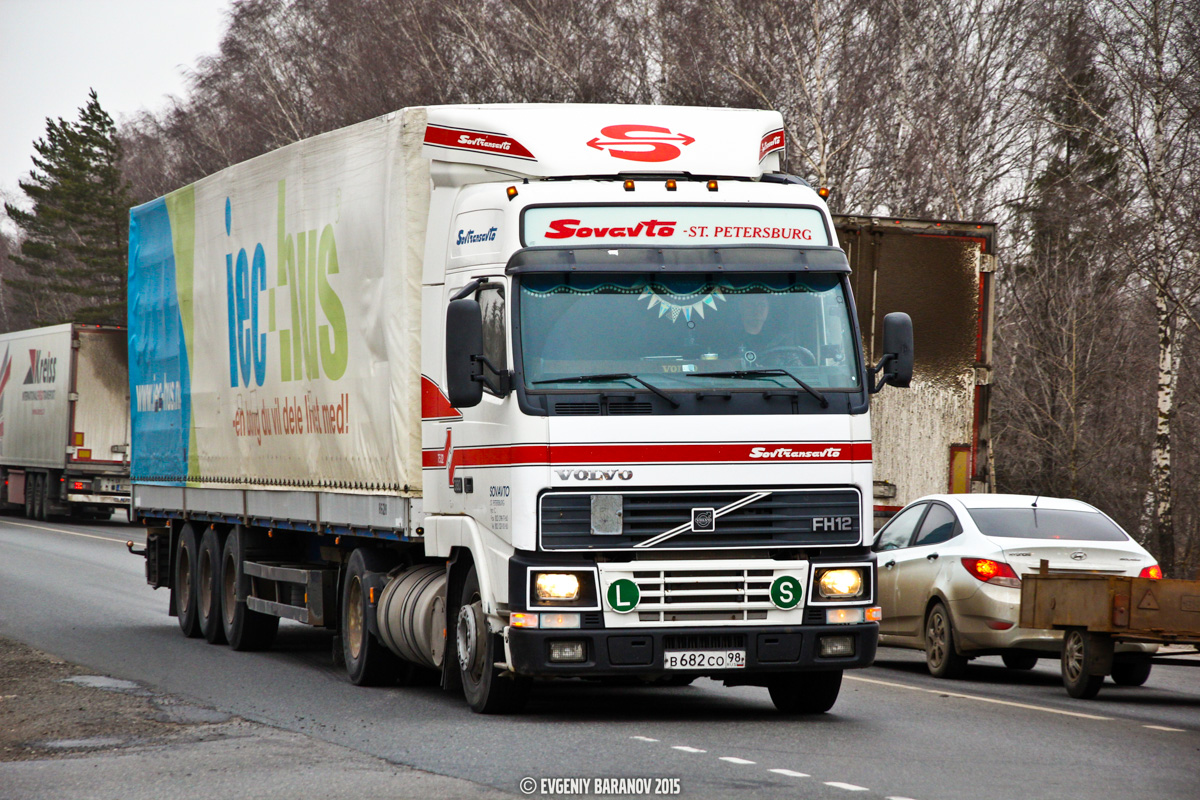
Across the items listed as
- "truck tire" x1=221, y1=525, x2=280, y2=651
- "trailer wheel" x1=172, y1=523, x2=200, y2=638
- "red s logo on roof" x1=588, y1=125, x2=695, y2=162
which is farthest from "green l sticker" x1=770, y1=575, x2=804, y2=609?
"trailer wheel" x1=172, y1=523, x2=200, y2=638

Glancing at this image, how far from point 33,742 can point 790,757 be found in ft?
14.0

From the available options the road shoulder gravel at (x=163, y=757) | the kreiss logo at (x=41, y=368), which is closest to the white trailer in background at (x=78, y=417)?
the kreiss logo at (x=41, y=368)

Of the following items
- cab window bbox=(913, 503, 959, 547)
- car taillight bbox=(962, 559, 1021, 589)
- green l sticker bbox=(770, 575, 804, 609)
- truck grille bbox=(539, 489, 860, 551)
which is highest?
truck grille bbox=(539, 489, 860, 551)

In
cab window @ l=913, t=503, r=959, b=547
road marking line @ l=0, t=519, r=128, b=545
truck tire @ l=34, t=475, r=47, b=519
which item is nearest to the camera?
cab window @ l=913, t=503, r=959, b=547

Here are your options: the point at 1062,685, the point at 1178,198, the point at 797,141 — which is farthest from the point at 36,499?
the point at 1062,685

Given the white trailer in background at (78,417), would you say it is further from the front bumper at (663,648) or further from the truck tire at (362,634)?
the front bumper at (663,648)

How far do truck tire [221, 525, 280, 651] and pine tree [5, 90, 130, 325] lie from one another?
59.6 metres

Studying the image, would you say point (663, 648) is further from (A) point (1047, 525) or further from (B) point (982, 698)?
(A) point (1047, 525)

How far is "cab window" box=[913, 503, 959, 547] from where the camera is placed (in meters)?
14.0

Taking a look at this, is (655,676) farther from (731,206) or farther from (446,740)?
(731,206)

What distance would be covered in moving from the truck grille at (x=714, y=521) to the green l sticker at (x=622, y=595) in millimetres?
209

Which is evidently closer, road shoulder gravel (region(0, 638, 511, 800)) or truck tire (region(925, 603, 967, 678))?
road shoulder gravel (region(0, 638, 511, 800))

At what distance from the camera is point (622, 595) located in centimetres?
958

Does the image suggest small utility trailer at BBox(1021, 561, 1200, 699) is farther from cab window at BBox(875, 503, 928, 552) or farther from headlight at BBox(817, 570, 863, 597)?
headlight at BBox(817, 570, 863, 597)
